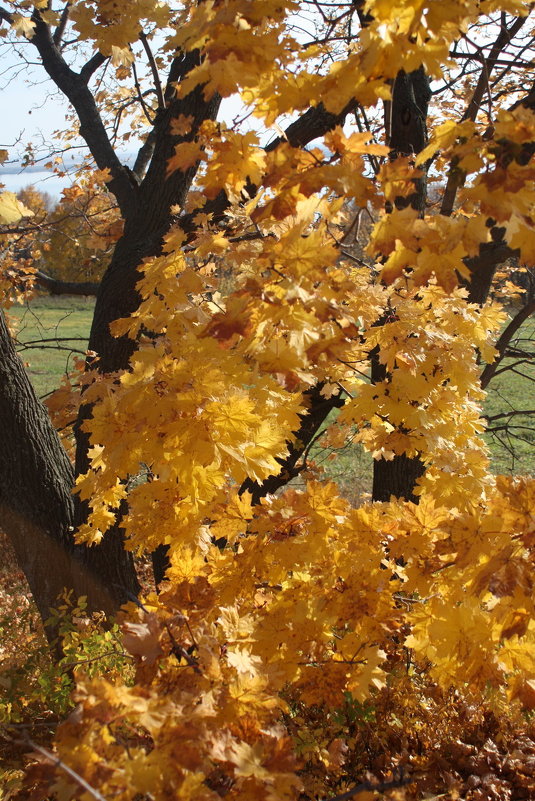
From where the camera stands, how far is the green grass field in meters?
6.50

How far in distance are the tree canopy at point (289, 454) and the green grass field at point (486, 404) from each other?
8.20 ft

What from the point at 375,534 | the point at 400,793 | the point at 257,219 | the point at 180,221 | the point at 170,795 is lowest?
the point at 400,793

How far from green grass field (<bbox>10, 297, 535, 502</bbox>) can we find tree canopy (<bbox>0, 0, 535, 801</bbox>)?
2.50 m

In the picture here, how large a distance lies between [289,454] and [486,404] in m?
13.6

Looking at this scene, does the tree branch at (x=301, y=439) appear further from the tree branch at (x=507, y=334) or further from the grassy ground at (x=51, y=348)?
the grassy ground at (x=51, y=348)

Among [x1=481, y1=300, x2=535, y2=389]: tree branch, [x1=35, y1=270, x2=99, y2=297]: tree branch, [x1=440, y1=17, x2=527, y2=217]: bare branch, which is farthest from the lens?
[x1=481, y1=300, x2=535, y2=389]: tree branch

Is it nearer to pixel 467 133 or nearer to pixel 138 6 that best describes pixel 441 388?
pixel 467 133

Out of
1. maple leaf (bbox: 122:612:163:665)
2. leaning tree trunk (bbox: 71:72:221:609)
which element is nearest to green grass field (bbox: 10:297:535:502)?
leaning tree trunk (bbox: 71:72:221:609)

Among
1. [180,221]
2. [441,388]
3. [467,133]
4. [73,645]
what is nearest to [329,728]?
[73,645]

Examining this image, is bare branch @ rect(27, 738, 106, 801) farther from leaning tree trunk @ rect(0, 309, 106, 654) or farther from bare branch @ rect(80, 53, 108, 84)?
bare branch @ rect(80, 53, 108, 84)

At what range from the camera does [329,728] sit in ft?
9.20

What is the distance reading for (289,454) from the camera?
2.55 metres

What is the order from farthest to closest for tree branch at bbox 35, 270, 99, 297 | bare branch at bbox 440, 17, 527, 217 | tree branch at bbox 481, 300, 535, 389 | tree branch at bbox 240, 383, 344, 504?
tree branch at bbox 481, 300, 535, 389
tree branch at bbox 35, 270, 99, 297
tree branch at bbox 240, 383, 344, 504
bare branch at bbox 440, 17, 527, 217

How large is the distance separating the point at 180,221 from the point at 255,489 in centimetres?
235
